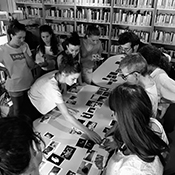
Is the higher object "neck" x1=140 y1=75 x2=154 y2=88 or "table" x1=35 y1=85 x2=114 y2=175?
"neck" x1=140 y1=75 x2=154 y2=88

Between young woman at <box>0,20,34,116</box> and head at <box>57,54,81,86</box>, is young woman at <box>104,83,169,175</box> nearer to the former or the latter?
head at <box>57,54,81,86</box>

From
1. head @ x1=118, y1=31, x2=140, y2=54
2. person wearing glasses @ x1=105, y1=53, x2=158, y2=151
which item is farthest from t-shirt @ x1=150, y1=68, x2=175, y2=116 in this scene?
head @ x1=118, y1=31, x2=140, y2=54

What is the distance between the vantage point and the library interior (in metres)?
0.85

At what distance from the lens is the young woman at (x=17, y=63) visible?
1.99 meters

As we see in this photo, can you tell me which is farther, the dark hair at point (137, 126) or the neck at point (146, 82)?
the neck at point (146, 82)

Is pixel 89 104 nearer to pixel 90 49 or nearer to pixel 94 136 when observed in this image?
pixel 94 136

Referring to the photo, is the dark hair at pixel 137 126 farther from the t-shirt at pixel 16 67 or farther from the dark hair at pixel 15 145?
the t-shirt at pixel 16 67

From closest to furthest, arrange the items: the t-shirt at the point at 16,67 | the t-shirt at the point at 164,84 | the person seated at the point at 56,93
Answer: the person seated at the point at 56,93 → the t-shirt at the point at 164,84 → the t-shirt at the point at 16,67

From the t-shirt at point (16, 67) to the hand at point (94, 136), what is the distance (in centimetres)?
114

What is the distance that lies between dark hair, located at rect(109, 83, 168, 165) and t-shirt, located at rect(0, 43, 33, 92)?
149cm

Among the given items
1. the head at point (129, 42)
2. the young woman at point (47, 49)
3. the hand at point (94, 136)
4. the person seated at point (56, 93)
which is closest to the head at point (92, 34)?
the head at point (129, 42)

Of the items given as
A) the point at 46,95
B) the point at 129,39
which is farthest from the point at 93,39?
the point at 46,95

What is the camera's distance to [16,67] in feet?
6.71

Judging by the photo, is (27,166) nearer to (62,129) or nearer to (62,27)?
(62,129)
